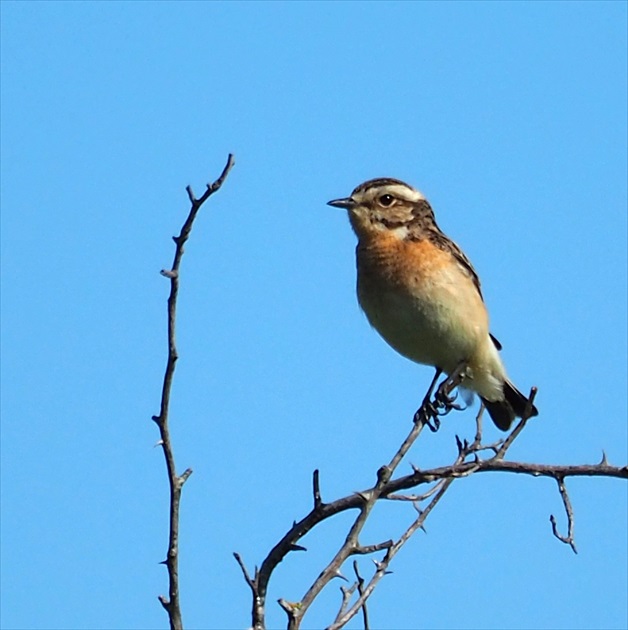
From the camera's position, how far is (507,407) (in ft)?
33.1

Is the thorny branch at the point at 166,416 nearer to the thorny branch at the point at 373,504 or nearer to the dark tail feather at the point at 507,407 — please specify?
the thorny branch at the point at 373,504

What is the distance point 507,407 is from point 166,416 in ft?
21.4

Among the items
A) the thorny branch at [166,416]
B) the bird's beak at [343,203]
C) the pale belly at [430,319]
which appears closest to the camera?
the thorny branch at [166,416]

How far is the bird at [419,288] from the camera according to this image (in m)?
8.86

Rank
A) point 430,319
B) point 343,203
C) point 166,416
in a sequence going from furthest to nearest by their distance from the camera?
point 343,203
point 430,319
point 166,416

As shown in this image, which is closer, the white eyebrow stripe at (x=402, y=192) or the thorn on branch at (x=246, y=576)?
the thorn on branch at (x=246, y=576)

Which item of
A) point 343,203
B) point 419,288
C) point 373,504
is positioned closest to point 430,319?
point 419,288

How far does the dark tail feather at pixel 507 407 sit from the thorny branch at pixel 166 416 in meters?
6.29

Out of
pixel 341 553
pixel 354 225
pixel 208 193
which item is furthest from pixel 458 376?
pixel 208 193

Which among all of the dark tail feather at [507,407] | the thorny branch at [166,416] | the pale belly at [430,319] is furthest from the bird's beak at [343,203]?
the thorny branch at [166,416]

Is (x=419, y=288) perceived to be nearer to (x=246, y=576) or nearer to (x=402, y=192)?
(x=402, y=192)

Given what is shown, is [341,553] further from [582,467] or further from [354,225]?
[354,225]

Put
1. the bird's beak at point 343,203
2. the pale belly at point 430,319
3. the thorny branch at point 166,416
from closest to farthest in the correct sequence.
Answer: the thorny branch at point 166,416 → the pale belly at point 430,319 → the bird's beak at point 343,203

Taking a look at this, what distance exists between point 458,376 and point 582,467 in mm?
3969
